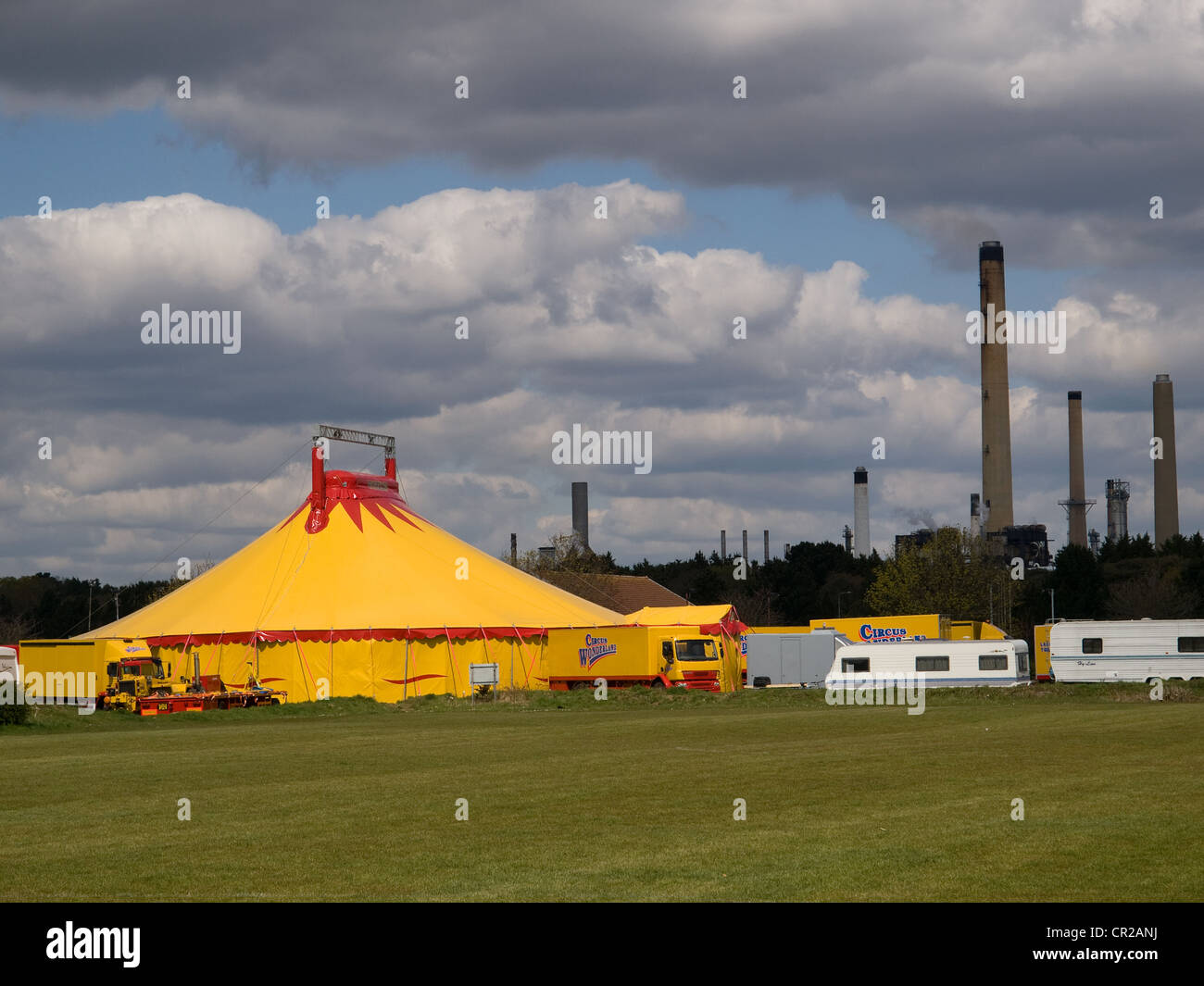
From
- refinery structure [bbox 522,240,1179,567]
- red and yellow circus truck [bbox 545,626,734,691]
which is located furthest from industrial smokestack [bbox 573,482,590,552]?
red and yellow circus truck [bbox 545,626,734,691]

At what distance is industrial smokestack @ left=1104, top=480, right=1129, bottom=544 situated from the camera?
133 meters

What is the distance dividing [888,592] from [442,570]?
45.2 meters

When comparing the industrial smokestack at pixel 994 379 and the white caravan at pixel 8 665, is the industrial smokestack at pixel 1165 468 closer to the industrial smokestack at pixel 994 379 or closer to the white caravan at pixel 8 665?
the industrial smokestack at pixel 994 379

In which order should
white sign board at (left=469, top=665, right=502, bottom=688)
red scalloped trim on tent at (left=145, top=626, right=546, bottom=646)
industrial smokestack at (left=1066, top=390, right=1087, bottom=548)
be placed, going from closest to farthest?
white sign board at (left=469, top=665, right=502, bottom=688)
red scalloped trim on tent at (left=145, top=626, right=546, bottom=646)
industrial smokestack at (left=1066, top=390, right=1087, bottom=548)

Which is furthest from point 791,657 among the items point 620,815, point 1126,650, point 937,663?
point 620,815

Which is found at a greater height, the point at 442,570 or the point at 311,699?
the point at 442,570

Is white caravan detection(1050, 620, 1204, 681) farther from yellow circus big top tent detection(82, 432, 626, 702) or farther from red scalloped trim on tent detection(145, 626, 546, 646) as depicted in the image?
red scalloped trim on tent detection(145, 626, 546, 646)

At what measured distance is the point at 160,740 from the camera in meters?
29.4

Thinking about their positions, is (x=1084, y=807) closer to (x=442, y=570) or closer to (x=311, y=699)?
(x=311, y=699)

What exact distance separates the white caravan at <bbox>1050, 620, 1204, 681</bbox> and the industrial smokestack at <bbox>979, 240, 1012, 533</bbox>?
154 feet

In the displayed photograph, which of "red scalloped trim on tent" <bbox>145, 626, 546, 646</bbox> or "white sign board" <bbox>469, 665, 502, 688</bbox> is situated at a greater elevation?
"red scalloped trim on tent" <bbox>145, 626, 546, 646</bbox>

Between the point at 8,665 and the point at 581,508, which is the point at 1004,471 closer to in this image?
the point at 581,508

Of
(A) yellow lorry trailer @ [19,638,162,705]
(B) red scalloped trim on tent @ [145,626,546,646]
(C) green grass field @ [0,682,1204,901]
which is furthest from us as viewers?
(B) red scalloped trim on tent @ [145,626,546,646]
